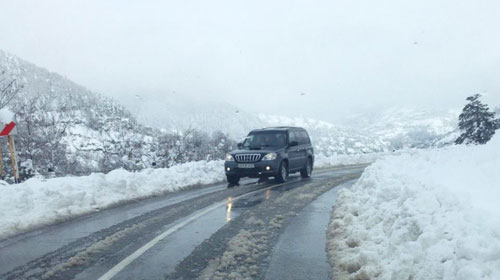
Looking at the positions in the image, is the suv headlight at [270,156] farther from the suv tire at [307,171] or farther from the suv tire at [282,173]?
the suv tire at [307,171]

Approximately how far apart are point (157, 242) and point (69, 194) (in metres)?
4.48

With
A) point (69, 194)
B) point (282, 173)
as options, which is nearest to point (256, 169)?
point (282, 173)

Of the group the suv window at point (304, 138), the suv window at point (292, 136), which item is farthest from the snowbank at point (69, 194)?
the suv window at point (304, 138)

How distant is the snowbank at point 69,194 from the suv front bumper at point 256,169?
1.75 metres

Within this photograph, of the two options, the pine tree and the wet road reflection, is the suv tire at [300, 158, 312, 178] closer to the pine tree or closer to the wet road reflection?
the wet road reflection

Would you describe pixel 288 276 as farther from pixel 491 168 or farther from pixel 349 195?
pixel 349 195

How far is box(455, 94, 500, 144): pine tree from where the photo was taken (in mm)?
36344

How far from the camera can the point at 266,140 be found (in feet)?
49.7

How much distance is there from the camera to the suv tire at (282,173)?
47.3 ft

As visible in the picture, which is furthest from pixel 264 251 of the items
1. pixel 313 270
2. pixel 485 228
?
pixel 485 228

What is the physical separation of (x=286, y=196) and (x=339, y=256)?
5.77 metres

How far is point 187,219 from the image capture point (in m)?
7.59

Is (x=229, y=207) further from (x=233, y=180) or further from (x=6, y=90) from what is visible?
(x=6, y=90)

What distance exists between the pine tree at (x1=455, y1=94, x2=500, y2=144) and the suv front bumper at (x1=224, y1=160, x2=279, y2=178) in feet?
96.2
